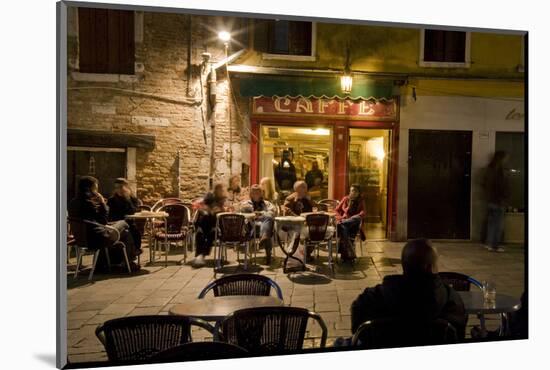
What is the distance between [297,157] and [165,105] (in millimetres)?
1337

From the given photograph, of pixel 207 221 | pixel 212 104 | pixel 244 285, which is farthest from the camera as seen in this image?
pixel 207 221

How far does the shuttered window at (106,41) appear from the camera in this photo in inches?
159

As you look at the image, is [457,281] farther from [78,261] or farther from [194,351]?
[78,261]

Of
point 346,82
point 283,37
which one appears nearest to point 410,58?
point 346,82

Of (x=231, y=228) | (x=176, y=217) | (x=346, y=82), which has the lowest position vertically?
(x=231, y=228)

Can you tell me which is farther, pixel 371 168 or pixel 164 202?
pixel 371 168

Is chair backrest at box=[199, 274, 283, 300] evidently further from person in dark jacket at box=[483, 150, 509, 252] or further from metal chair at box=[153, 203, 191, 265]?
person in dark jacket at box=[483, 150, 509, 252]

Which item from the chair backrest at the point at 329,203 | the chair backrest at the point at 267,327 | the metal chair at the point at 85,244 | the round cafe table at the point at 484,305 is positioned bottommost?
the chair backrest at the point at 267,327

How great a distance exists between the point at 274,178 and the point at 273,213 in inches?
14.2

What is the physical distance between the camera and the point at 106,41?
166 inches

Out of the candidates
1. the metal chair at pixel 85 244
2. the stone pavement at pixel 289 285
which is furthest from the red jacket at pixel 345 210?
the metal chair at pixel 85 244

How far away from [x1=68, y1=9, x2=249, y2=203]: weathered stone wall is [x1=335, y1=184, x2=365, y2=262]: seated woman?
1.10 meters

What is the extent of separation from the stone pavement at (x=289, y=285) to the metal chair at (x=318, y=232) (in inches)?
5.2

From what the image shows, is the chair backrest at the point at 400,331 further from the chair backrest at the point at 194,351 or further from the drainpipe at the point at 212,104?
the drainpipe at the point at 212,104
